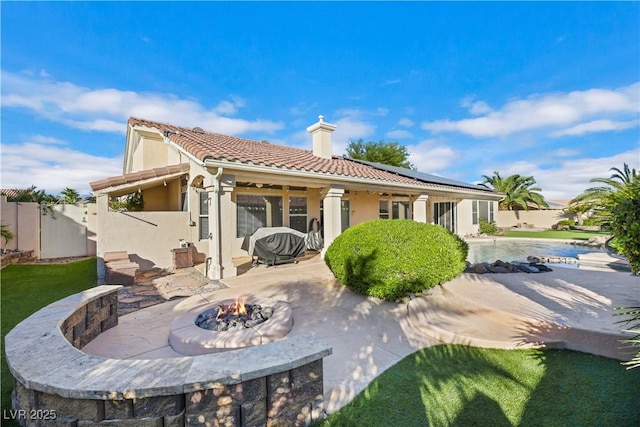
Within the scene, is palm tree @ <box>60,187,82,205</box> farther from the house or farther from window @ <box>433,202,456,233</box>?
window @ <box>433,202,456,233</box>

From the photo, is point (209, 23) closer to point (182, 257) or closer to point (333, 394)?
point (182, 257)

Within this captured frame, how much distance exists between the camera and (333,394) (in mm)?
3184

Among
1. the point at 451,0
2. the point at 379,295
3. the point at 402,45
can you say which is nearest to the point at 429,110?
the point at 402,45

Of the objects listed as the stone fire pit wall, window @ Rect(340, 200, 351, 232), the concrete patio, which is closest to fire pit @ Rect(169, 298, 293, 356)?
the concrete patio

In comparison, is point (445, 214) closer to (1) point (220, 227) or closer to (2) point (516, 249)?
(2) point (516, 249)

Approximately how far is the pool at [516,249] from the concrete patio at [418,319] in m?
5.10

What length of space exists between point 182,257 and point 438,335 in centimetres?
897

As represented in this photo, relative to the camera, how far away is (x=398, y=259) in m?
6.10

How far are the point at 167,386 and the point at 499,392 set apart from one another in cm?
357

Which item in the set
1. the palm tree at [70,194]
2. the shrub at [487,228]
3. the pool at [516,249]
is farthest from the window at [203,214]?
the shrub at [487,228]

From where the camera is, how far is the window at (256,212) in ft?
38.3

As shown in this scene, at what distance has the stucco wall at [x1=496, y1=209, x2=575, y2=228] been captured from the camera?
31.2 m

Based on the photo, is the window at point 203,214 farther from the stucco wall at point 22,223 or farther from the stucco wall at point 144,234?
the stucco wall at point 22,223

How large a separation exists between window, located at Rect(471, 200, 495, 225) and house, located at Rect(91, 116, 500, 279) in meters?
6.52
